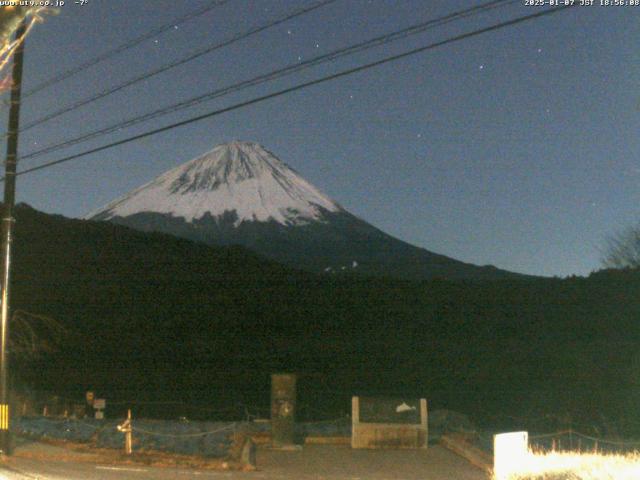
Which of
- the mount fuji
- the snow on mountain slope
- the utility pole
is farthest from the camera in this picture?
the snow on mountain slope

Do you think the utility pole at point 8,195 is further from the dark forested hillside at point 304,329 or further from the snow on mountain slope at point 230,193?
the snow on mountain slope at point 230,193

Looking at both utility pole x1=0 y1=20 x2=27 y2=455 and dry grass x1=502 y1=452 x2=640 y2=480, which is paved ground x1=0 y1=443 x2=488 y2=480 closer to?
dry grass x1=502 y1=452 x2=640 y2=480

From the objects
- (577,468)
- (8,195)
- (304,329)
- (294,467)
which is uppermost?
(8,195)

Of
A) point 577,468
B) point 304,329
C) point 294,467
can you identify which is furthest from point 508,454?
point 304,329

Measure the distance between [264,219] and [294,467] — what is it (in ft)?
406

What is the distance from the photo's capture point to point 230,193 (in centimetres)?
15600

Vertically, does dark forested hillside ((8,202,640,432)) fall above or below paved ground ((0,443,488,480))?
above

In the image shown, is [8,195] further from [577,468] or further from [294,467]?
[577,468]

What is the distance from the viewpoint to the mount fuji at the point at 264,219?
388 ft

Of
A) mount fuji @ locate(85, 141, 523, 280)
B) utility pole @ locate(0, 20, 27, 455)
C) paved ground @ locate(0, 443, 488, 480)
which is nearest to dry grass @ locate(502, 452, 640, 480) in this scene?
paved ground @ locate(0, 443, 488, 480)

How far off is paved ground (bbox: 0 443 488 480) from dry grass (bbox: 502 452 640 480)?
130 centimetres

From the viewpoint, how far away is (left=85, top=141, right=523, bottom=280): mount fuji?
11812 cm

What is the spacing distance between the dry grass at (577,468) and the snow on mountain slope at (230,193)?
383ft

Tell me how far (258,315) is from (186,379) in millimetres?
14924
